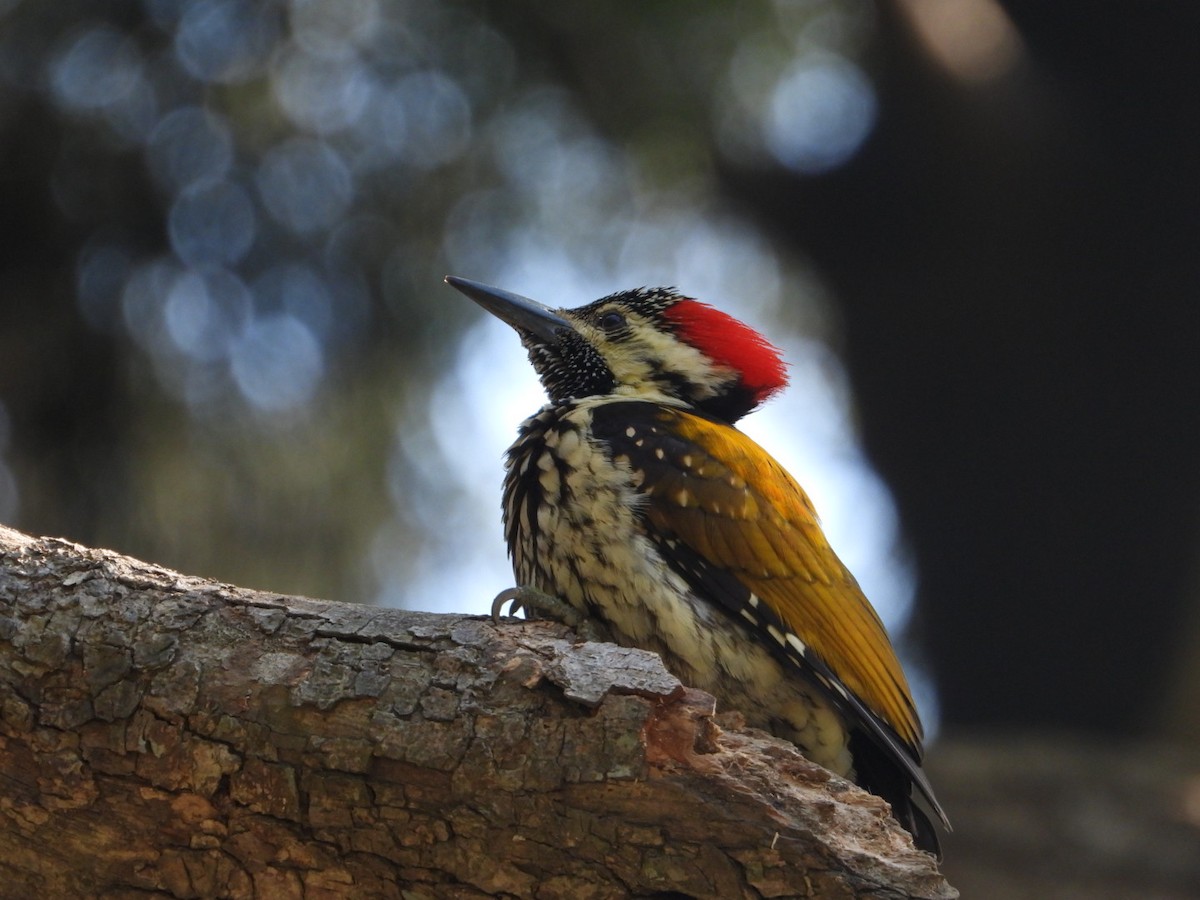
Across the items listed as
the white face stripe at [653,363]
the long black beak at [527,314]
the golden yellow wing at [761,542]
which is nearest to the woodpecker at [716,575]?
the golden yellow wing at [761,542]

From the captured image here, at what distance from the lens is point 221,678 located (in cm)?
196

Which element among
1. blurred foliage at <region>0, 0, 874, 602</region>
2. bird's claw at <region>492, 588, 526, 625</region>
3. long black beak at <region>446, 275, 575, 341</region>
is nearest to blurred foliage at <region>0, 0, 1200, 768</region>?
blurred foliage at <region>0, 0, 874, 602</region>

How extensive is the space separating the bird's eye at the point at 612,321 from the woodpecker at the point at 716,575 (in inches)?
16.8

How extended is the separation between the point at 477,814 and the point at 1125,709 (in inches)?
216

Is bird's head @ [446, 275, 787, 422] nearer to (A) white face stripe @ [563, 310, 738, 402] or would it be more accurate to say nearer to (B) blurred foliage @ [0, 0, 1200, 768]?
(A) white face stripe @ [563, 310, 738, 402]

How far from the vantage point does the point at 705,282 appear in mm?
5773

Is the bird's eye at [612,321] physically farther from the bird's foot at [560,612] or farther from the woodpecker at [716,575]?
the bird's foot at [560,612]

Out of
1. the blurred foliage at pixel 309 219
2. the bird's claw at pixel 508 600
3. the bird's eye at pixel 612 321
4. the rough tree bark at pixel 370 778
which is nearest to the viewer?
the rough tree bark at pixel 370 778

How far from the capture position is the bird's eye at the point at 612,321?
345 cm

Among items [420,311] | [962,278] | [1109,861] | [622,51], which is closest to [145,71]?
[420,311]

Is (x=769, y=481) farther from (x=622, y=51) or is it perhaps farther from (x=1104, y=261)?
(x=1104, y=261)

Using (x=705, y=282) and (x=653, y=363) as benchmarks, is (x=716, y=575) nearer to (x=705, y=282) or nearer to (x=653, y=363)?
(x=653, y=363)

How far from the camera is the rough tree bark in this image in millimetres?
1870

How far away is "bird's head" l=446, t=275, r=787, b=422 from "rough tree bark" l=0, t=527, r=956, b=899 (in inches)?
58.7
